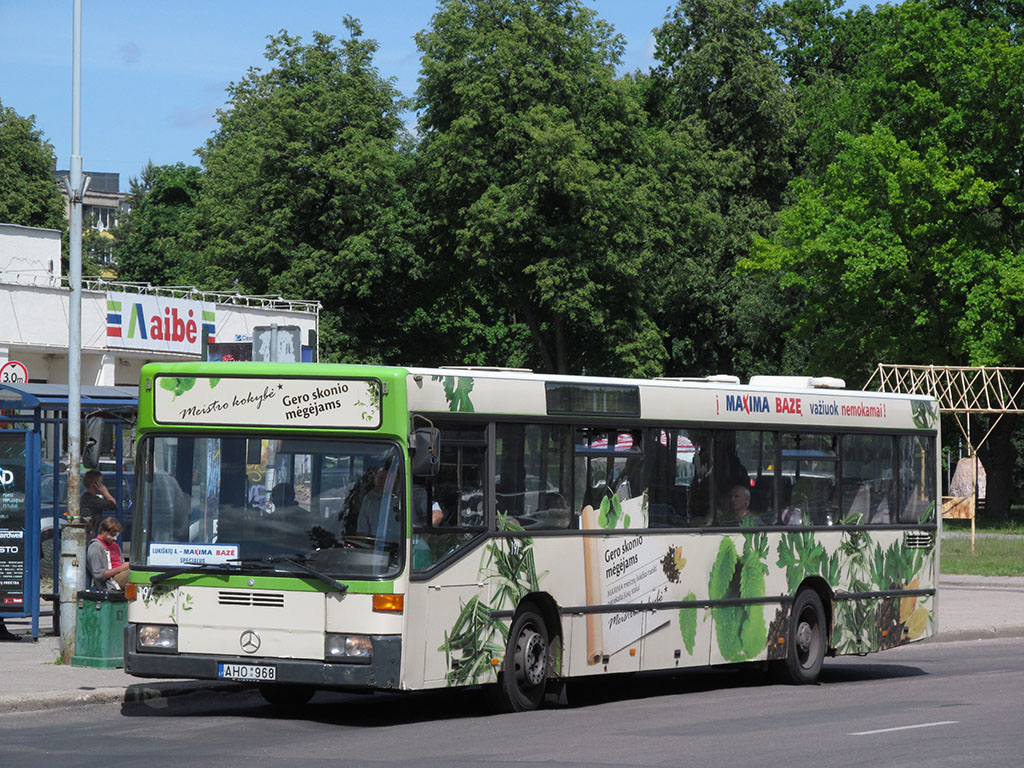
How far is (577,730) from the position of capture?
11586mm

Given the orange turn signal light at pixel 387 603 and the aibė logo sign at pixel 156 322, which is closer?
the orange turn signal light at pixel 387 603

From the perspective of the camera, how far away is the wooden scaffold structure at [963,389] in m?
40.7

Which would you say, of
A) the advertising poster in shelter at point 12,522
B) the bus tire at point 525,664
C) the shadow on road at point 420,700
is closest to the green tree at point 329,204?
the advertising poster in shelter at point 12,522

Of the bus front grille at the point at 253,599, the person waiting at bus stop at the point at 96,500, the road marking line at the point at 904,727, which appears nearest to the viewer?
the road marking line at the point at 904,727

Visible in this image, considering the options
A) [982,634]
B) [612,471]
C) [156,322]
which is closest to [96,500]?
[612,471]

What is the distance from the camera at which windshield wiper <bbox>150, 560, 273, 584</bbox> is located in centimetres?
1163

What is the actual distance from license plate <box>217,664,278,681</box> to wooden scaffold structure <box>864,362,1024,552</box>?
2871 cm

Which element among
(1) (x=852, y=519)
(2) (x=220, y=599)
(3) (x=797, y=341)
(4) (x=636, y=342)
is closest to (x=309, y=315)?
(4) (x=636, y=342)

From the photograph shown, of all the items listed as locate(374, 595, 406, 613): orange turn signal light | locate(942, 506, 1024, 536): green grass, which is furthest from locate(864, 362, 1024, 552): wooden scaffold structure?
locate(374, 595, 406, 613): orange turn signal light

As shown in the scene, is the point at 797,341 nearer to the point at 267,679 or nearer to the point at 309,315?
the point at 309,315

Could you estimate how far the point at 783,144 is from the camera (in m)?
58.9

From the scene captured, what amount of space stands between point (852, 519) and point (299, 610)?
671 centimetres

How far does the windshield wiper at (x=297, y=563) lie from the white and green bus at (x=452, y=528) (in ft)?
0.04

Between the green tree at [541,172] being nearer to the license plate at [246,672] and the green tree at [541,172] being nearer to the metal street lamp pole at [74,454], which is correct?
the metal street lamp pole at [74,454]
